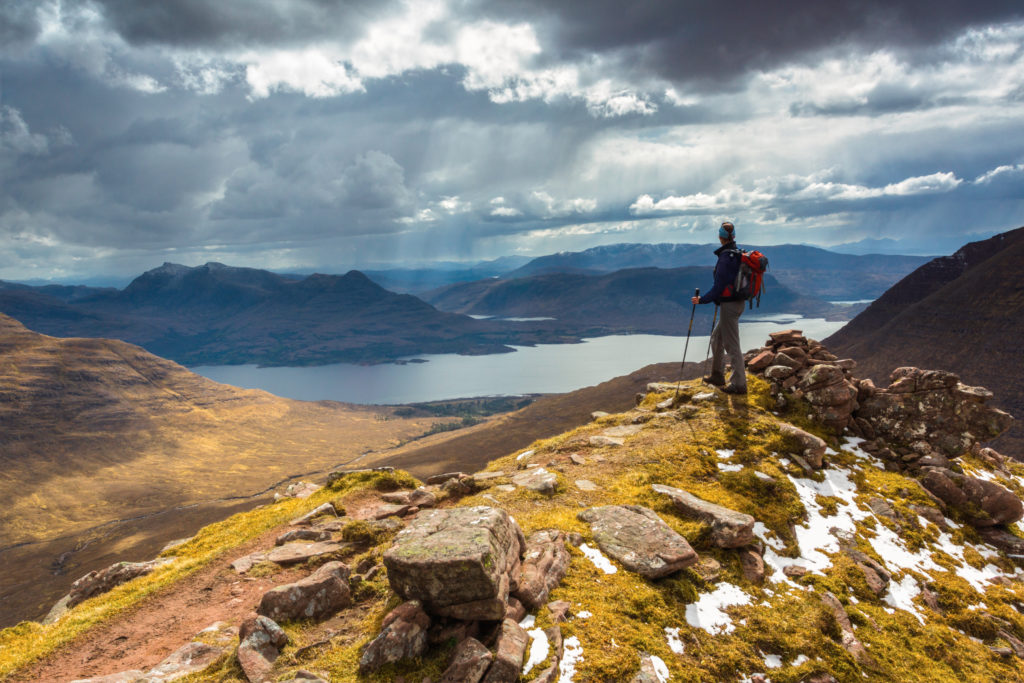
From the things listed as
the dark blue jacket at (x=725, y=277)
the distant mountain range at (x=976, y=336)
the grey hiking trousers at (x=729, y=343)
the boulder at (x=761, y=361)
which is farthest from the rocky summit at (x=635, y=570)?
the distant mountain range at (x=976, y=336)

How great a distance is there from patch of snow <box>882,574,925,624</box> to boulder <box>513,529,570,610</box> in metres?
7.10

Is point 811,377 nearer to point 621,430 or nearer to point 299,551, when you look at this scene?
point 621,430

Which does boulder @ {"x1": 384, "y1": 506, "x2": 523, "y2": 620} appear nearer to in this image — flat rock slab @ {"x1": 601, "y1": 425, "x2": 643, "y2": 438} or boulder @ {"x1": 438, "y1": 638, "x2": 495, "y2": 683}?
boulder @ {"x1": 438, "y1": 638, "x2": 495, "y2": 683}

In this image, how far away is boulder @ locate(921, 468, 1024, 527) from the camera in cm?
1345

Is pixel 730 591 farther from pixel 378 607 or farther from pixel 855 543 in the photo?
pixel 378 607

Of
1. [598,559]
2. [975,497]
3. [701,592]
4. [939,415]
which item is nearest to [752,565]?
[701,592]

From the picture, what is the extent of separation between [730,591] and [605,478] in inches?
182

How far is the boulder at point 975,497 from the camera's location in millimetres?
13453

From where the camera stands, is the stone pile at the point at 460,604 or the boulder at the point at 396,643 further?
the boulder at the point at 396,643

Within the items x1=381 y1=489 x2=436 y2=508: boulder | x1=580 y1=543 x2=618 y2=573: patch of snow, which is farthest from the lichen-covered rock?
x1=381 y1=489 x2=436 y2=508: boulder

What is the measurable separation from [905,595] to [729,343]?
8495mm

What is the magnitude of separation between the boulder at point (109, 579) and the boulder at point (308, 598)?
6937 mm

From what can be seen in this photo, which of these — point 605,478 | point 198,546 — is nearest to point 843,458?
point 605,478

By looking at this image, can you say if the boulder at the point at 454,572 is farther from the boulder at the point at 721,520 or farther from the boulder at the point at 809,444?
the boulder at the point at 809,444
